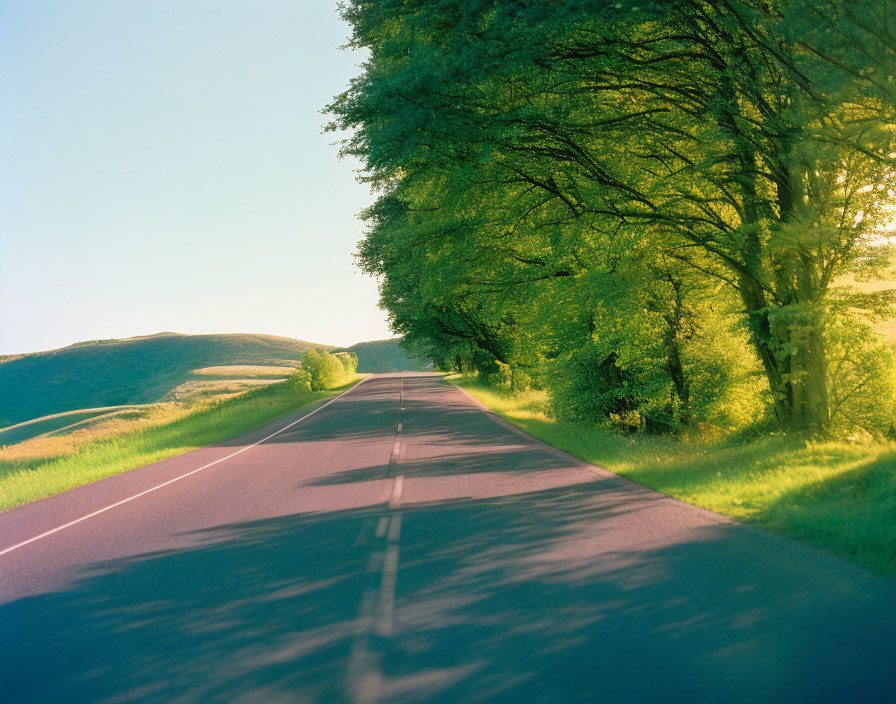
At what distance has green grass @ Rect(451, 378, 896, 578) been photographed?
6707mm

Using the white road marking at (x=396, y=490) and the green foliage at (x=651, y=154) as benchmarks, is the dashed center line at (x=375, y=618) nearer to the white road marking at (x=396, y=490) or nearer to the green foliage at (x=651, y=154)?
the white road marking at (x=396, y=490)

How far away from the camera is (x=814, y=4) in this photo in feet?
28.2

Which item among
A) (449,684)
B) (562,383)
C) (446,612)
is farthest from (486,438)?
(449,684)

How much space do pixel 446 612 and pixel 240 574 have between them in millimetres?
2360

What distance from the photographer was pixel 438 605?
531 cm

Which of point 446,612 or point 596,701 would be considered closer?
point 596,701

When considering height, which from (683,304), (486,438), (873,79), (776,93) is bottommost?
(486,438)

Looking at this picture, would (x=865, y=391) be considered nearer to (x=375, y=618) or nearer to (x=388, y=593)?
(x=388, y=593)

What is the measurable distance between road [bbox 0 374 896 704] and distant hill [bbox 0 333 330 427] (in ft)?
396

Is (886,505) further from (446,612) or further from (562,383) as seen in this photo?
(562,383)

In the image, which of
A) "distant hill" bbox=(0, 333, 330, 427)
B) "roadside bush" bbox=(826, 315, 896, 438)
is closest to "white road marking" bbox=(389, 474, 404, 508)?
"roadside bush" bbox=(826, 315, 896, 438)

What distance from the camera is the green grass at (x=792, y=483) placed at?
6.71 meters

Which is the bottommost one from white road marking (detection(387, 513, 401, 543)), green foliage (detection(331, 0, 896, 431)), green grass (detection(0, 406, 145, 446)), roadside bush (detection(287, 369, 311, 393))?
green grass (detection(0, 406, 145, 446))

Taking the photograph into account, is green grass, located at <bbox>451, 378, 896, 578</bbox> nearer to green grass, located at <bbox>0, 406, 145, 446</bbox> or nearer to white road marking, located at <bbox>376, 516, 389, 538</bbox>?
white road marking, located at <bbox>376, 516, 389, 538</bbox>
